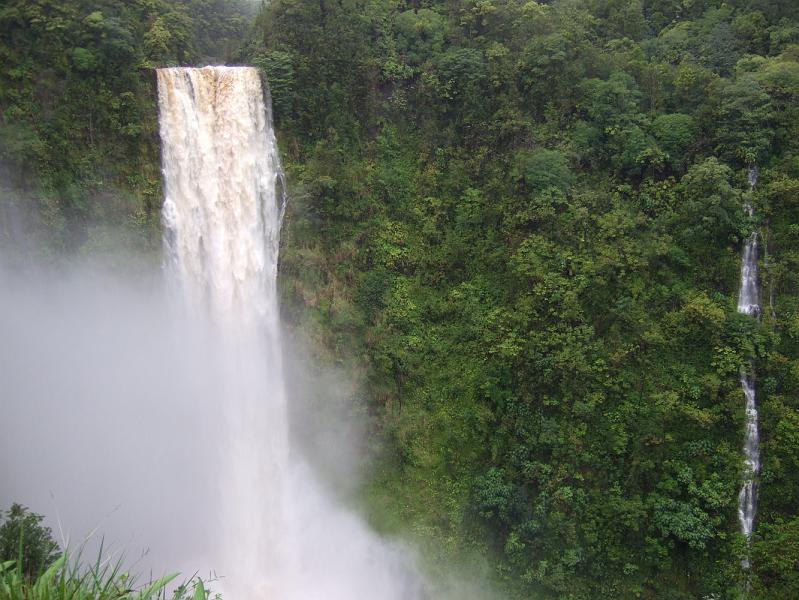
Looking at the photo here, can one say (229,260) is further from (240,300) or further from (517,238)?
(517,238)

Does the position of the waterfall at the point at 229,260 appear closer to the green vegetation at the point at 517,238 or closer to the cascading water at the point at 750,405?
the green vegetation at the point at 517,238

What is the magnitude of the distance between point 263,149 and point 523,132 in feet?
24.7

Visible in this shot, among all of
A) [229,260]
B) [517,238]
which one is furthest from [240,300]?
[517,238]

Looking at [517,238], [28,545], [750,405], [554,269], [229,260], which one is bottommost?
[28,545]

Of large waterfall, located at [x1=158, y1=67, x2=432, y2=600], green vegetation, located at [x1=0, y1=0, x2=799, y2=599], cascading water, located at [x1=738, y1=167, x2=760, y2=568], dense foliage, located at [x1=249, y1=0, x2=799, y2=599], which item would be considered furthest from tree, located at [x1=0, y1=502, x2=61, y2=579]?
cascading water, located at [x1=738, y1=167, x2=760, y2=568]

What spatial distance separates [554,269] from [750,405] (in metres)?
5.37

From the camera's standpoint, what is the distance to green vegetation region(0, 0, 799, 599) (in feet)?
40.8

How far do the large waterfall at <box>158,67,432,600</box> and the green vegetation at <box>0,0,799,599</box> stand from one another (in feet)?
2.47

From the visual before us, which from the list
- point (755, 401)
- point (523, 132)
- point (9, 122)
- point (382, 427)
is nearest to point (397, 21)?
point (523, 132)

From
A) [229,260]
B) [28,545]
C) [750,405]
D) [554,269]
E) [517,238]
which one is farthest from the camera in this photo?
[517,238]

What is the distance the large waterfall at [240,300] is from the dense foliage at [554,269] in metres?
1.05

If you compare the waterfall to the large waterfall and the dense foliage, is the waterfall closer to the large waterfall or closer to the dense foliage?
the large waterfall

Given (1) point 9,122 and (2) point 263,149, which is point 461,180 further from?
(1) point 9,122

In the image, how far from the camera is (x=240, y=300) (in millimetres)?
14570
